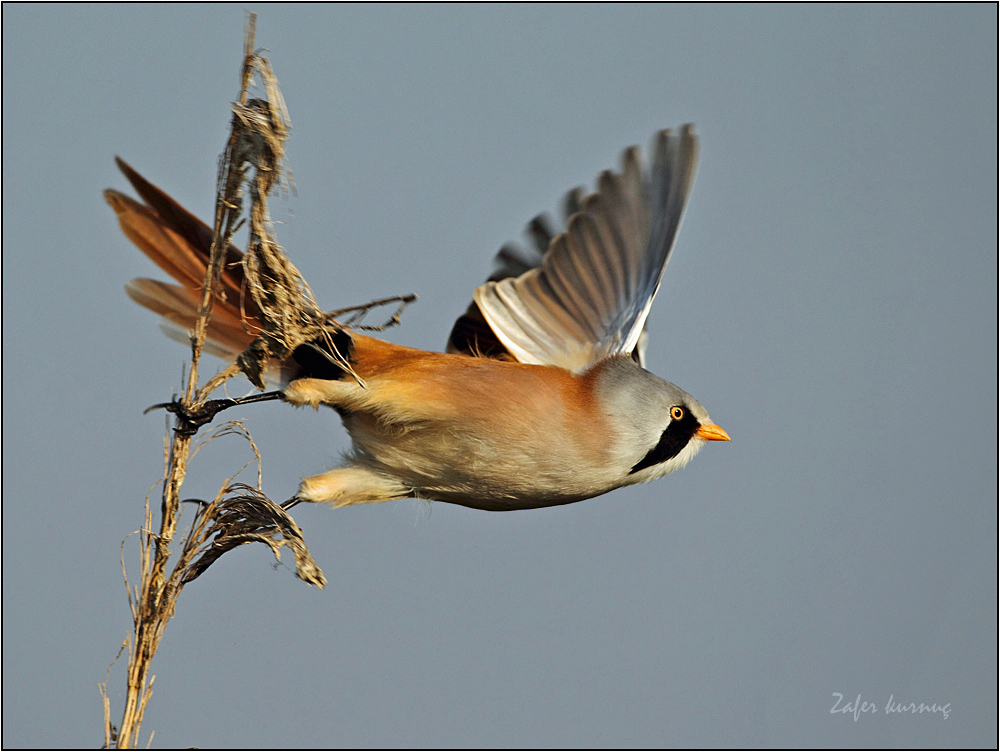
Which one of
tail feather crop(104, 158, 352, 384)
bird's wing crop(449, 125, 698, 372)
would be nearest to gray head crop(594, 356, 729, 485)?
bird's wing crop(449, 125, 698, 372)

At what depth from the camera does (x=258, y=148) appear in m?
2.40

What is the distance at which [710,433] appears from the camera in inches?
140

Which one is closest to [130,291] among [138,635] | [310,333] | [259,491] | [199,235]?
[199,235]

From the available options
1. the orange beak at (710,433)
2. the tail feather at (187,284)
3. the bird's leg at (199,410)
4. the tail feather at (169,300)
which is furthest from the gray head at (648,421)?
the tail feather at (169,300)

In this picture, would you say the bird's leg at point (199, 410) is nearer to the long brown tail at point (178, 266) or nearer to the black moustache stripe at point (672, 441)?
the long brown tail at point (178, 266)

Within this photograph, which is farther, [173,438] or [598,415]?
[598,415]

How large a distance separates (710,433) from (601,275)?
0.74m

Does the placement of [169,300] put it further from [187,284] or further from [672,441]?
[672,441]

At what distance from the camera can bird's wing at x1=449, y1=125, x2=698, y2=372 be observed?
351cm

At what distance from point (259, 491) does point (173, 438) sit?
0.28 meters

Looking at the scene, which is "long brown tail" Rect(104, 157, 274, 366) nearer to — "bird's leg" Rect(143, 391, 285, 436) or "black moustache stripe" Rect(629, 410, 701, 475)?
"bird's leg" Rect(143, 391, 285, 436)

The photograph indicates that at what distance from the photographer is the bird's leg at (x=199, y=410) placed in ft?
8.57

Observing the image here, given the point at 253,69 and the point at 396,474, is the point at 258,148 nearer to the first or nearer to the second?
the point at 253,69

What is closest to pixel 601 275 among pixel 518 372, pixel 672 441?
pixel 518 372
